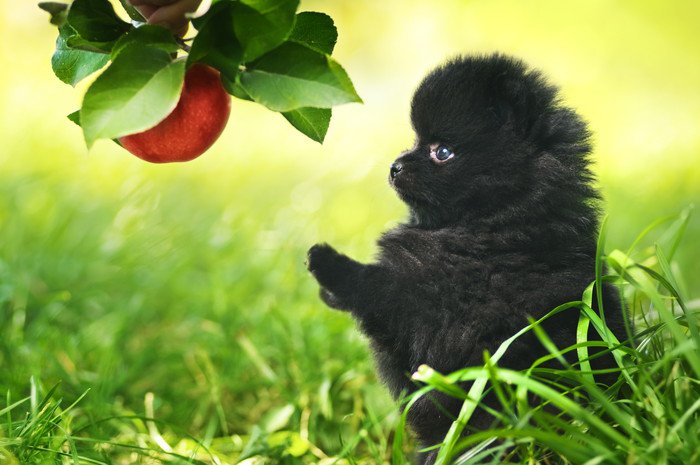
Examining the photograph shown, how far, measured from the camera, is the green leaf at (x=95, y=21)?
1.43 meters

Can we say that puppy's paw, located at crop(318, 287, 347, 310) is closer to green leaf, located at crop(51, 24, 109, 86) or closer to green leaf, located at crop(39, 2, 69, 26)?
green leaf, located at crop(51, 24, 109, 86)

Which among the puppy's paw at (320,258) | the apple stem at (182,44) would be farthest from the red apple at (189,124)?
the puppy's paw at (320,258)

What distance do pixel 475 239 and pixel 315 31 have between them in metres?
0.61

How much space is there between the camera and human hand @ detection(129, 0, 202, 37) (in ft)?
4.87

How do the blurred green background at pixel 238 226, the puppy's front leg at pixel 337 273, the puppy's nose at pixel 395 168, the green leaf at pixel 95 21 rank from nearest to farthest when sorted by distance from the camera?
the green leaf at pixel 95 21
the puppy's front leg at pixel 337 273
the puppy's nose at pixel 395 168
the blurred green background at pixel 238 226

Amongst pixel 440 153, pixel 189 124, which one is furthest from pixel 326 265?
pixel 189 124

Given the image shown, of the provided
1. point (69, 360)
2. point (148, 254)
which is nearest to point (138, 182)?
point (148, 254)

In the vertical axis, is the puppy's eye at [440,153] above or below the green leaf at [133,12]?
below

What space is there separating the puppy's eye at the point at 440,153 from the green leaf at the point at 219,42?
71cm

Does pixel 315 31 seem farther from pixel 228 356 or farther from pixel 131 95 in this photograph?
pixel 228 356

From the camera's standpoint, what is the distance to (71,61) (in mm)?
1603

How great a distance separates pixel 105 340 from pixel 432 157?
1.59 meters

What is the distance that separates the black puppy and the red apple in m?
0.52

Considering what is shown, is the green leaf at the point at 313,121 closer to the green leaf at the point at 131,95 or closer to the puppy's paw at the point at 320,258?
the green leaf at the point at 131,95
